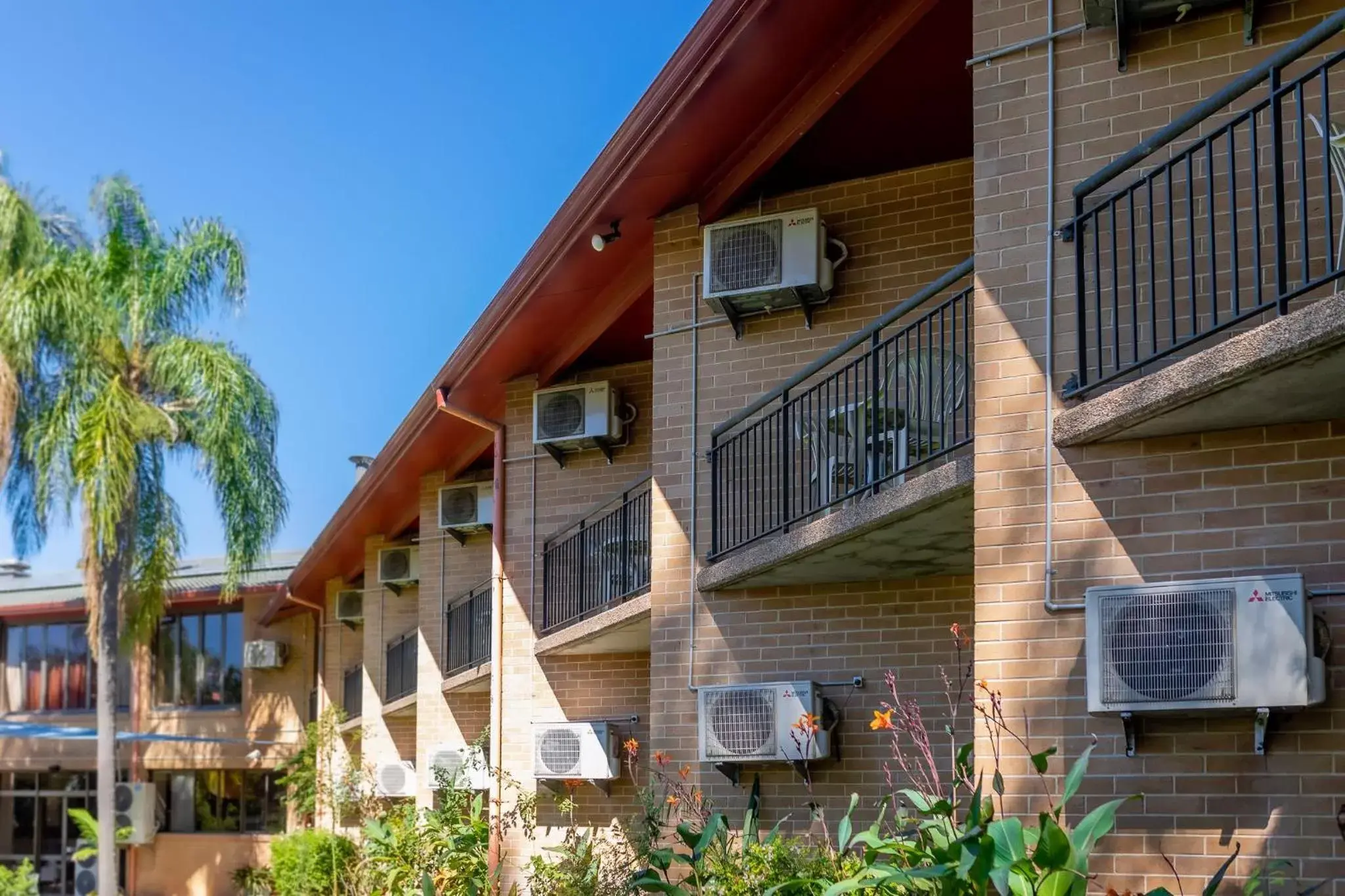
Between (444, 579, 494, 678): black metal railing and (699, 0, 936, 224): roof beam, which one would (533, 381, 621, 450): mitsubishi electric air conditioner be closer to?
(444, 579, 494, 678): black metal railing

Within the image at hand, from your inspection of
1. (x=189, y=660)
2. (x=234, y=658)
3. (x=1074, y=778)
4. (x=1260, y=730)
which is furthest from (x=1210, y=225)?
(x=189, y=660)

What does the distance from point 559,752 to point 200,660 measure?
1913 centimetres

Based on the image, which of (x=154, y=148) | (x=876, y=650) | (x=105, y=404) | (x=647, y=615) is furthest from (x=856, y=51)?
(x=154, y=148)

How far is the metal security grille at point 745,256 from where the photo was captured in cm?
991

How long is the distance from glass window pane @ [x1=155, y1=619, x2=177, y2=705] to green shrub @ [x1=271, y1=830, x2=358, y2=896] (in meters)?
7.95

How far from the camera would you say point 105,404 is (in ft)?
64.7

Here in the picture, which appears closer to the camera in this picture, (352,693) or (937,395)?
(937,395)

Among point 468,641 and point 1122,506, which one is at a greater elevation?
point 1122,506

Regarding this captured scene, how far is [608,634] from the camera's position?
12.2 m

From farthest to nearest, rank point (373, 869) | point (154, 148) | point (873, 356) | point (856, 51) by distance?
point (154, 148) → point (373, 869) → point (856, 51) → point (873, 356)

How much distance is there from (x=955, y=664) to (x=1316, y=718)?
3753mm

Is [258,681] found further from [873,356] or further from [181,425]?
[873,356]

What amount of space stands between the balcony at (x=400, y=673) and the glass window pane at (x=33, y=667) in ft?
41.5

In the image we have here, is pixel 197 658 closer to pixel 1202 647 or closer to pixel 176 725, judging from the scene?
pixel 176 725
